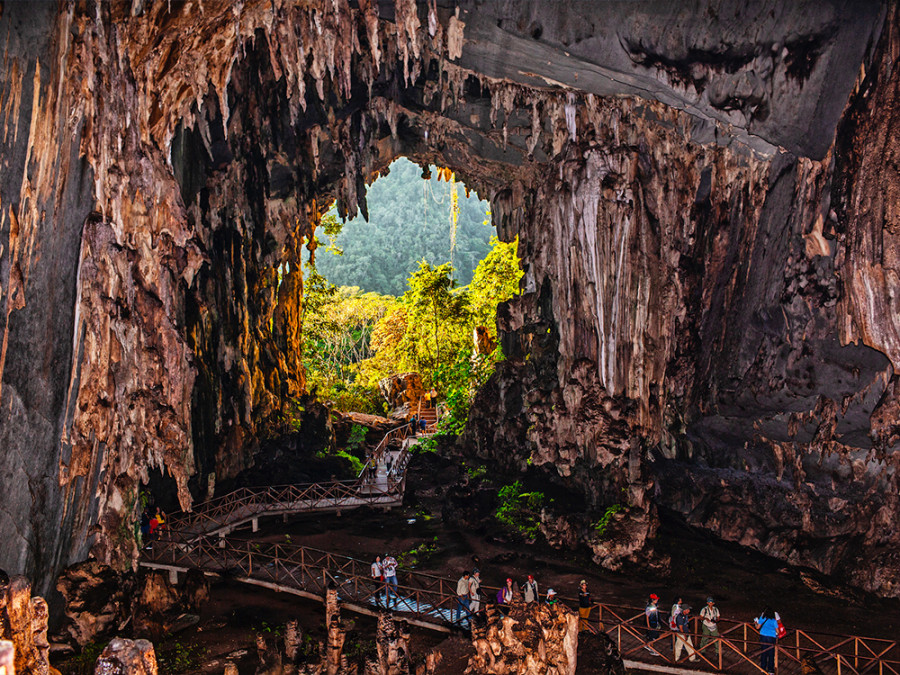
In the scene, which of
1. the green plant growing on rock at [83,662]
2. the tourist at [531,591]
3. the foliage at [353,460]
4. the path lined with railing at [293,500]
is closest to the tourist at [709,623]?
the tourist at [531,591]

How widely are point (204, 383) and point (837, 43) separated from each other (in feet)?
54.9

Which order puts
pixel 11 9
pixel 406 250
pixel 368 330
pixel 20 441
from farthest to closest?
pixel 406 250 → pixel 368 330 → pixel 20 441 → pixel 11 9

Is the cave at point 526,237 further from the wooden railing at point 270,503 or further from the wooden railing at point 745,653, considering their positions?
the wooden railing at point 745,653

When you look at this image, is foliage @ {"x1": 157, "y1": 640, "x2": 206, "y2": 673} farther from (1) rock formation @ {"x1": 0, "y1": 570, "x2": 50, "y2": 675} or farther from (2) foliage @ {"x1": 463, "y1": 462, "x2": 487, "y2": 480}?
(2) foliage @ {"x1": 463, "y1": 462, "x2": 487, "y2": 480}

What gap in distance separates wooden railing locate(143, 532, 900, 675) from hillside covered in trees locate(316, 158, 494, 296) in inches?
1745

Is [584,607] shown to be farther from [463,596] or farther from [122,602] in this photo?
[122,602]

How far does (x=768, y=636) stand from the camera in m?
11.5

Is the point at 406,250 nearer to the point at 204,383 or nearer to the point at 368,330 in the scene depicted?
the point at 368,330

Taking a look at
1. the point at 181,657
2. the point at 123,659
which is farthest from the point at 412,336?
the point at 123,659

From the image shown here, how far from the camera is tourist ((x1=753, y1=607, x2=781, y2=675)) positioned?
1128cm

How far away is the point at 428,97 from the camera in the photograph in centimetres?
2006

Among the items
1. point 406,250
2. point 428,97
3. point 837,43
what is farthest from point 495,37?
point 406,250

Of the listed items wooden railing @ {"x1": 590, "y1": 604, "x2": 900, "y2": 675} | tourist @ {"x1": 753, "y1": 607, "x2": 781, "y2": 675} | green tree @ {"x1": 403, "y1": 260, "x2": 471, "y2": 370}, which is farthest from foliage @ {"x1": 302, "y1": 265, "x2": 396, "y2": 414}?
tourist @ {"x1": 753, "y1": 607, "x2": 781, "y2": 675}

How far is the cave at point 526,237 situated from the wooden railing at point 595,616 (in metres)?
2.67
